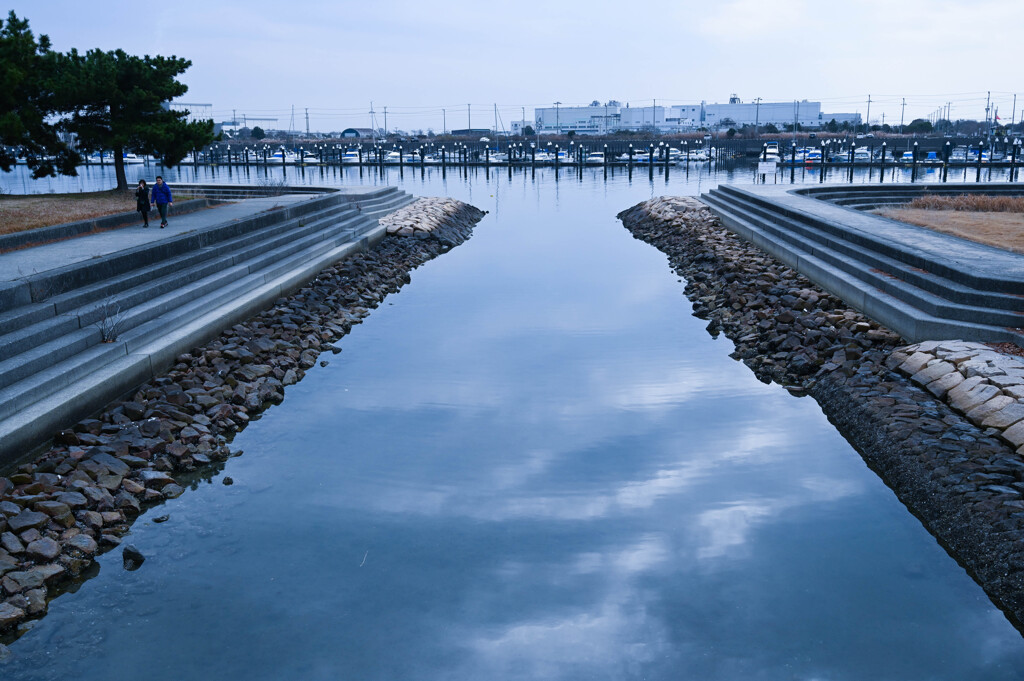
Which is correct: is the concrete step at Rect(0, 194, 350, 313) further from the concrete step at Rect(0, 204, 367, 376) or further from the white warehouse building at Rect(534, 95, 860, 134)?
the white warehouse building at Rect(534, 95, 860, 134)

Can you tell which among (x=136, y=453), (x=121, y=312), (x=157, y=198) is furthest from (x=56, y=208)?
(x=136, y=453)

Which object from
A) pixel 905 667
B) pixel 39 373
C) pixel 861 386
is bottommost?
pixel 905 667

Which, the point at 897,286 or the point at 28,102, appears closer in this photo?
the point at 897,286

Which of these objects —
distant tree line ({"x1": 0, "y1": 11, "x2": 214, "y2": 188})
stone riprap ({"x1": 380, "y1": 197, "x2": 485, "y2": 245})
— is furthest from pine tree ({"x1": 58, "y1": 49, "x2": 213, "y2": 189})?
stone riprap ({"x1": 380, "y1": 197, "x2": 485, "y2": 245})

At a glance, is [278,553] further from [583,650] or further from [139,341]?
[139,341]

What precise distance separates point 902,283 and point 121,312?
11.9 metres

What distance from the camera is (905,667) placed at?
20.3ft

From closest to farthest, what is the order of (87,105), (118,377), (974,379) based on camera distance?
(974,379), (118,377), (87,105)

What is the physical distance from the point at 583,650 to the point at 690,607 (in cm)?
112

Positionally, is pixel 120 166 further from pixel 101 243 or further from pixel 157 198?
pixel 101 243

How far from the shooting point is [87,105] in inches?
963

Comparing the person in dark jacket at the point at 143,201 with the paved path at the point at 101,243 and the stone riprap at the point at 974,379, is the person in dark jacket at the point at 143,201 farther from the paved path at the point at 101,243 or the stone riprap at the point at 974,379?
the stone riprap at the point at 974,379

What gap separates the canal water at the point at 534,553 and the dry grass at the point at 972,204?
45.4ft

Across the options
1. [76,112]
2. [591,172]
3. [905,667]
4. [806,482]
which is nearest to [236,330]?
[806,482]
